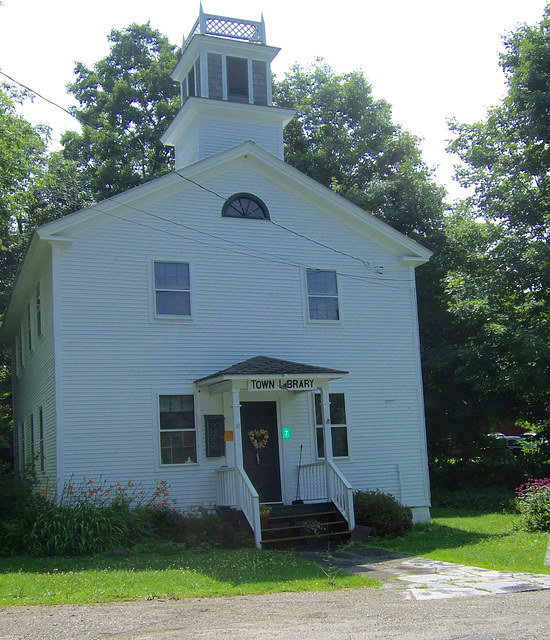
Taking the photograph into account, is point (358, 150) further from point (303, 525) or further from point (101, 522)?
point (101, 522)

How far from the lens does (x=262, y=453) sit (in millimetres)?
16953

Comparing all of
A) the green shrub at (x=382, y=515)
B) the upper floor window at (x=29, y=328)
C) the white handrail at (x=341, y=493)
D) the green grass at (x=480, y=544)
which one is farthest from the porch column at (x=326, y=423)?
the upper floor window at (x=29, y=328)

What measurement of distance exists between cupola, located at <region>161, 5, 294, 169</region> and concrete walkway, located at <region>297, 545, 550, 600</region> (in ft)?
35.9

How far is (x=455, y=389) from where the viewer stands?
2605cm

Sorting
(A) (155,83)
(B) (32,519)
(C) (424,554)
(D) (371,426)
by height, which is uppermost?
(A) (155,83)

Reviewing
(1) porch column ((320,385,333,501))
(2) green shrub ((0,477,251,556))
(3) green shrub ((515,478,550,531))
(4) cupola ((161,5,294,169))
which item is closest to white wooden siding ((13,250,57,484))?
(2) green shrub ((0,477,251,556))

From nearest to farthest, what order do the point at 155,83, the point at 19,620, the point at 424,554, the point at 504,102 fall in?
the point at 19,620 < the point at 424,554 < the point at 504,102 < the point at 155,83

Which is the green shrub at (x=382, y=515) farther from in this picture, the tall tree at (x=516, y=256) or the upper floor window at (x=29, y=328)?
the upper floor window at (x=29, y=328)

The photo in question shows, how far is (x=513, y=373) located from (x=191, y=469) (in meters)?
10.7

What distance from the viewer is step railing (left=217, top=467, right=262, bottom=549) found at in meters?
14.4

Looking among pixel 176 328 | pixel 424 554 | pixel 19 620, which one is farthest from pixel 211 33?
pixel 19 620

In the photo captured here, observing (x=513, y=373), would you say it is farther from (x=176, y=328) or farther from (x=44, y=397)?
(x=44, y=397)

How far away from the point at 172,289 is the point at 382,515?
266 inches

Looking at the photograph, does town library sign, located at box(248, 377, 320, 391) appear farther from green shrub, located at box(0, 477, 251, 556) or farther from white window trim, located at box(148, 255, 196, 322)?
green shrub, located at box(0, 477, 251, 556)
